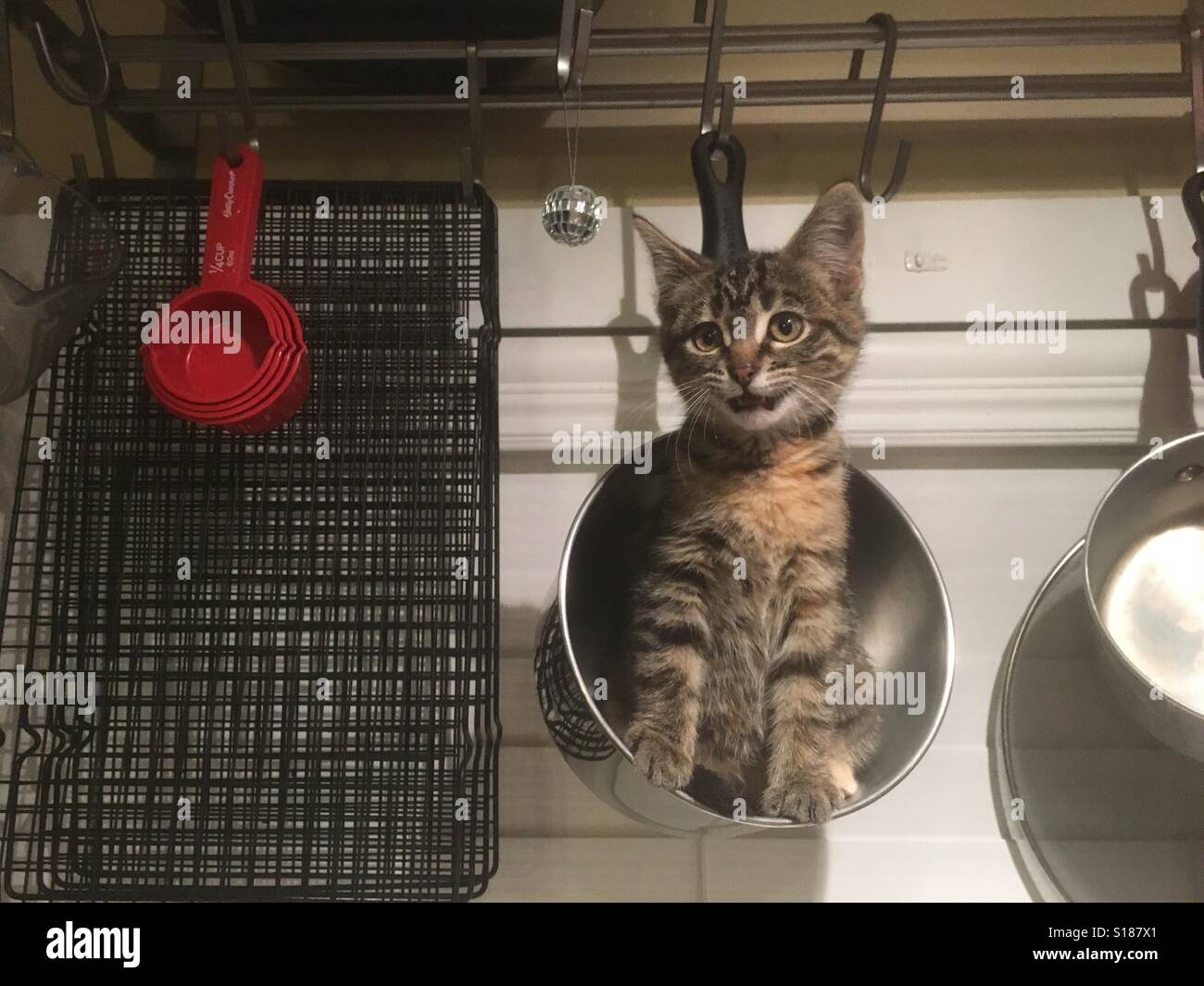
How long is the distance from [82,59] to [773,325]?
66cm

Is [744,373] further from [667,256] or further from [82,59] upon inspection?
[82,59]

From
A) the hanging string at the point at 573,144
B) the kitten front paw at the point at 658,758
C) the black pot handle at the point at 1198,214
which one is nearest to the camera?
the kitten front paw at the point at 658,758

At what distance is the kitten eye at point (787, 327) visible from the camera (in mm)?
792

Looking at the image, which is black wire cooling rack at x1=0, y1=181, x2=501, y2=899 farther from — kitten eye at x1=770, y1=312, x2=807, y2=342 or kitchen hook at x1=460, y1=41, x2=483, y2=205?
kitten eye at x1=770, y1=312, x2=807, y2=342

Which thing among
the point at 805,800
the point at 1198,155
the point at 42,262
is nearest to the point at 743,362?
the point at 805,800

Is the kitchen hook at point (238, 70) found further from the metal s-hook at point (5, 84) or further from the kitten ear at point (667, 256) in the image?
the kitten ear at point (667, 256)

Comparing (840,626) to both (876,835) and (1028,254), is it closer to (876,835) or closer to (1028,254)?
(876,835)

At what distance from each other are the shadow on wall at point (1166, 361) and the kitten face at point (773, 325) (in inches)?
11.8

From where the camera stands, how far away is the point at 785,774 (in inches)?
29.6

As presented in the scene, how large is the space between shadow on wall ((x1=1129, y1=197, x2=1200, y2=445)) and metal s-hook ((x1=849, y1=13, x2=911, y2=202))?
25 centimetres

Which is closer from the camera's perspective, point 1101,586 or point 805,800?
point 805,800

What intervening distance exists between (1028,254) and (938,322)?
11 centimetres

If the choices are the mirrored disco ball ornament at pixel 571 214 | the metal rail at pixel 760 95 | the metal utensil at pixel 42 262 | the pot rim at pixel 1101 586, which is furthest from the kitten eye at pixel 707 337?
the metal utensil at pixel 42 262

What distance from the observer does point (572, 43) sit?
82 centimetres
